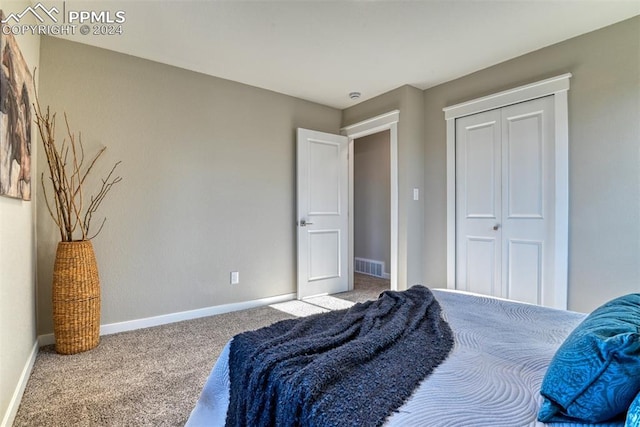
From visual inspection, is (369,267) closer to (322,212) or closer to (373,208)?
(373,208)

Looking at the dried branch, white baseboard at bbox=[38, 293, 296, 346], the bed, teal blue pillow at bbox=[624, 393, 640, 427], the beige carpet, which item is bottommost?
the beige carpet

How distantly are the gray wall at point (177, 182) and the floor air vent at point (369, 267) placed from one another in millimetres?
1949

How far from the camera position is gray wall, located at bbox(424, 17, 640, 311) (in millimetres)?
2299

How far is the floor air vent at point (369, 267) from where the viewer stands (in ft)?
17.3

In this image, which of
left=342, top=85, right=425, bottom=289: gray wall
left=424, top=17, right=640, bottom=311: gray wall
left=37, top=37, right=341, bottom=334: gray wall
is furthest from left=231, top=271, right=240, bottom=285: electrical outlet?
left=424, top=17, right=640, bottom=311: gray wall

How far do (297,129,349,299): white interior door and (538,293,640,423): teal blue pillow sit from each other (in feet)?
10.3

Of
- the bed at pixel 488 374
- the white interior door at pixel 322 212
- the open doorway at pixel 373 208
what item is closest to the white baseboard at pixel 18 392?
the bed at pixel 488 374

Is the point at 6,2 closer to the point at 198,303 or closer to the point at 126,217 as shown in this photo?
the point at 126,217

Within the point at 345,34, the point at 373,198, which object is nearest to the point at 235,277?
the point at 345,34

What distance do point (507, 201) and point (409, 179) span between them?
972 mm

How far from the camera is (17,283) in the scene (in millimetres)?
1790

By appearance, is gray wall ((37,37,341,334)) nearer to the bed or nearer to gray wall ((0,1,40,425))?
gray wall ((0,1,40,425))

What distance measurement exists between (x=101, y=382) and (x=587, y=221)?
3.60 meters

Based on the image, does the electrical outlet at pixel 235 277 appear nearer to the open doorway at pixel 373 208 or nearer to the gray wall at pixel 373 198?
the open doorway at pixel 373 208
